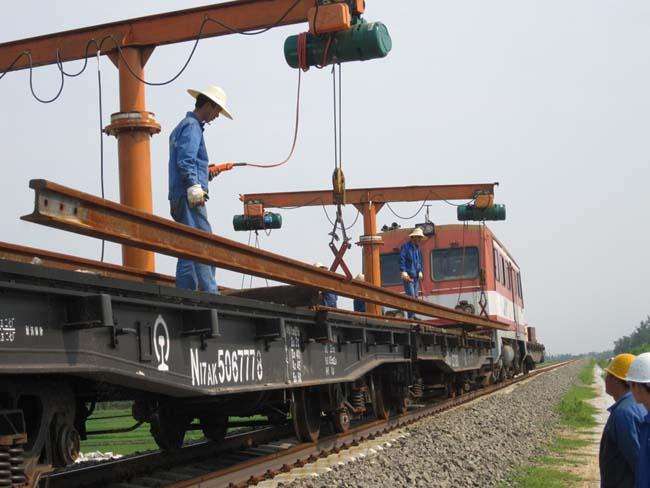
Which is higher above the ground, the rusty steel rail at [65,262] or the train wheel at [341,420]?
the rusty steel rail at [65,262]

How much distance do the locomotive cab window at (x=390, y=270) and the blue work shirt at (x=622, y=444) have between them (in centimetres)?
1523

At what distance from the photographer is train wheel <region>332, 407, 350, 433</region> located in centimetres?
965

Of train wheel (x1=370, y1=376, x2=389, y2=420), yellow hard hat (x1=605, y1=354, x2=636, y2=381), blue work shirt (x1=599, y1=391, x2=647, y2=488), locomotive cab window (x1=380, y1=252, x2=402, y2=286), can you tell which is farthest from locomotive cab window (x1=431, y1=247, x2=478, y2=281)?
blue work shirt (x1=599, y1=391, x2=647, y2=488)

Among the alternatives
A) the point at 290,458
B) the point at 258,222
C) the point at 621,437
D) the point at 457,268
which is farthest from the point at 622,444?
the point at 258,222

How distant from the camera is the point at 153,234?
4664 millimetres

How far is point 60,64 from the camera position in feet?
31.4

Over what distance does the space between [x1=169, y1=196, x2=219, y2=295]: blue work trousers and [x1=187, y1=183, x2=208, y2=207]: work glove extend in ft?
0.69

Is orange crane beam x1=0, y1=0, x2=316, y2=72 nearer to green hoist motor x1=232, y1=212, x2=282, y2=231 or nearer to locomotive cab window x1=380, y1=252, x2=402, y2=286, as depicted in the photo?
green hoist motor x1=232, y1=212, x2=282, y2=231

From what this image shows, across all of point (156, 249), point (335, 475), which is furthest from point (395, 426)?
point (156, 249)

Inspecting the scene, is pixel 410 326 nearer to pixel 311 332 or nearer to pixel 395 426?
pixel 395 426

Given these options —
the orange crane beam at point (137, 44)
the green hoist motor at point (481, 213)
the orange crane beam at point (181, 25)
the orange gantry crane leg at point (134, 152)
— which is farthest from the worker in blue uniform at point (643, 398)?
the green hoist motor at point (481, 213)

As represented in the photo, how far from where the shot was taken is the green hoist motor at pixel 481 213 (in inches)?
778

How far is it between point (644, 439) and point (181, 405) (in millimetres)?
4923

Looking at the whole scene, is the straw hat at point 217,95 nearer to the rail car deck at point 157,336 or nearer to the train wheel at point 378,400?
the rail car deck at point 157,336
